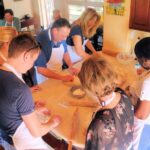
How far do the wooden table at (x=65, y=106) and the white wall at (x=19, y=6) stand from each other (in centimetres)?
358

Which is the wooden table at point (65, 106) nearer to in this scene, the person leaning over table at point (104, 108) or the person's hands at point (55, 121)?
the person's hands at point (55, 121)

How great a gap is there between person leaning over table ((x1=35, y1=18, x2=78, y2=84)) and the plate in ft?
0.51

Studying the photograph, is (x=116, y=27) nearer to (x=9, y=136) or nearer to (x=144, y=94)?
(x=144, y=94)

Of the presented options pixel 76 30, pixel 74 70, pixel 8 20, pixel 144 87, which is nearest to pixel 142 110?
pixel 144 87

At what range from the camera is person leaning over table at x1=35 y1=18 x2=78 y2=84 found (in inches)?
72.9

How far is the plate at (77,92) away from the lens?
1616 millimetres

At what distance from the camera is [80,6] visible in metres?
4.52

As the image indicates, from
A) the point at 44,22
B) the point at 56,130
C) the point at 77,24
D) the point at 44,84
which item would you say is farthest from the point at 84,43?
the point at 44,22

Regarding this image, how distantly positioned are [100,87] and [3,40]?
0.93m

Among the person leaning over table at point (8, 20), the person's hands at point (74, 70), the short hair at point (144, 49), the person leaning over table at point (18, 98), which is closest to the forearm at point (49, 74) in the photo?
the person's hands at point (74, 70)

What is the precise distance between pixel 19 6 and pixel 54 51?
3.41 metres

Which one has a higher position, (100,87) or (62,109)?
(100,87)

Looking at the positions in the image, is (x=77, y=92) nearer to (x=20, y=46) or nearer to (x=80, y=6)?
(x=20, y=46)

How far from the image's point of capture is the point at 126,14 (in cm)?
217
